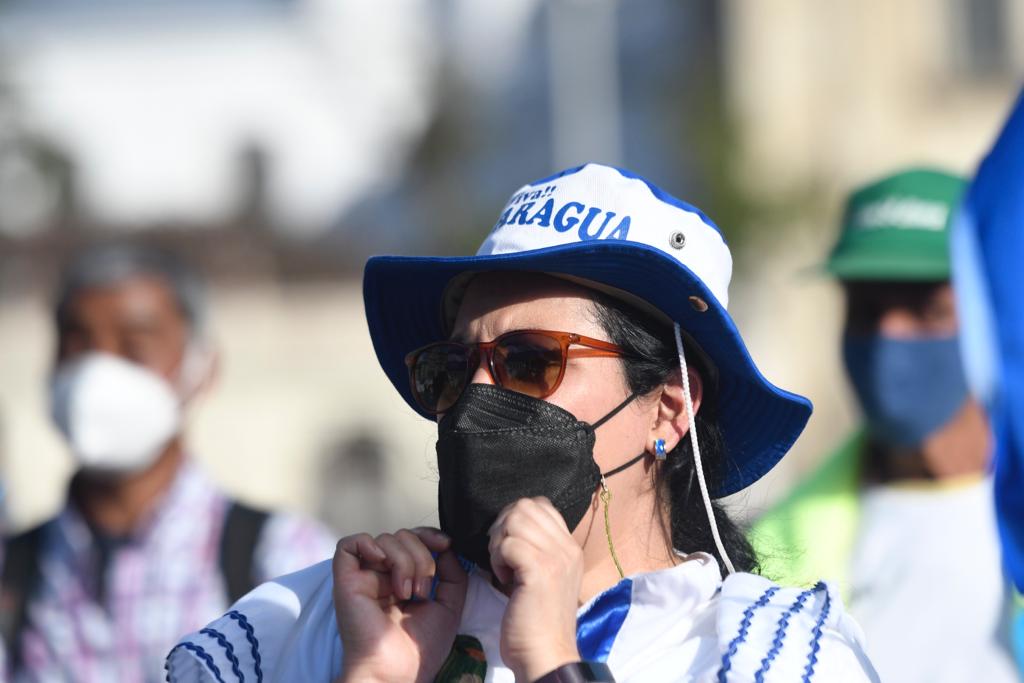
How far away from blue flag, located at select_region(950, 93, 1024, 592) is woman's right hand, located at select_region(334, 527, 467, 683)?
0.95 m

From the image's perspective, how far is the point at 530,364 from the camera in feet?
8.77

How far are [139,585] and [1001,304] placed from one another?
2.62m

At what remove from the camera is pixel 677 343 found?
278 cm

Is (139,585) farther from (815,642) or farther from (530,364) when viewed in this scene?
(815,642)

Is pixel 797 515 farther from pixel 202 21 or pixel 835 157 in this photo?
pixel 202 21

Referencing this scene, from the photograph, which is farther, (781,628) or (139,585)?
(139,585)

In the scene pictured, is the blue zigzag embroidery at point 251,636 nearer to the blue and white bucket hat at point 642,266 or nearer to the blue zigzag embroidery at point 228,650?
the blue zigzag embroidery at point 228,650

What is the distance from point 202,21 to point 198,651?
4700 cm

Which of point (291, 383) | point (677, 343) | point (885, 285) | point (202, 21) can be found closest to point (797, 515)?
point (885, 285)

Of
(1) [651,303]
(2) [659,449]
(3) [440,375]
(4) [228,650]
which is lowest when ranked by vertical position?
(4) [228,650]

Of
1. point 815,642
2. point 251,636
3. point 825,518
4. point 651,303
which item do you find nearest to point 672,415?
point 651,303

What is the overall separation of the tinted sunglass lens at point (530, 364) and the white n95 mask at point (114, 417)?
7.18ft

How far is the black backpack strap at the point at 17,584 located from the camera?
4.25 m

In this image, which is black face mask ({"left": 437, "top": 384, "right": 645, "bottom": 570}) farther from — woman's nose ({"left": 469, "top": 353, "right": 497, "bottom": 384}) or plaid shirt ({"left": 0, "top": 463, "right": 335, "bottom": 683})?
plaid shirt ({"left": 0, "top": 463, "right": 335, "bottom": 683})
